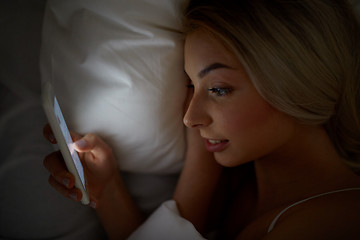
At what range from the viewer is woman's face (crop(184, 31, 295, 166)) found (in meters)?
0.65

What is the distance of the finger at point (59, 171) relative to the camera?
2.11ft

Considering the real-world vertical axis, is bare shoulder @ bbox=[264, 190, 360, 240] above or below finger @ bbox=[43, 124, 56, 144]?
above

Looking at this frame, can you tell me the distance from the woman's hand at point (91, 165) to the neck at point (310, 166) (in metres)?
0.57

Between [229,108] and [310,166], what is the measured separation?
32 centimetres

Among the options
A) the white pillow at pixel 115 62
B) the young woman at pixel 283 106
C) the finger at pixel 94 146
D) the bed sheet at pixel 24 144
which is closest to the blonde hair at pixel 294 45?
the young woman at pixel 283 106

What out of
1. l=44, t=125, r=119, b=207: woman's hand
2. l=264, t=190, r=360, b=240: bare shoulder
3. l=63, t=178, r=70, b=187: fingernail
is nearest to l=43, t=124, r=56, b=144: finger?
l=44, t=125, r=119, b=207: woman's hand

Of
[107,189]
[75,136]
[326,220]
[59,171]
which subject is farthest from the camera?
[107,189]

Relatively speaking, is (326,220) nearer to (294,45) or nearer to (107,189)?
(294,45)

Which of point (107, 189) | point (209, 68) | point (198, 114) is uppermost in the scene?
point (209, 68)

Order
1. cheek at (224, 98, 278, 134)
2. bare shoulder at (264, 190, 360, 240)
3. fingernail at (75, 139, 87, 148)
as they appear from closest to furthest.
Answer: bare shoulder at (264, 190, 360, 240)
cheek at (224, 98, 278, 134)
fingernail at (75, 139, 87, 148)

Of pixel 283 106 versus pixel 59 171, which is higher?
pixel 283 106

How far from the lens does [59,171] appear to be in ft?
2.26

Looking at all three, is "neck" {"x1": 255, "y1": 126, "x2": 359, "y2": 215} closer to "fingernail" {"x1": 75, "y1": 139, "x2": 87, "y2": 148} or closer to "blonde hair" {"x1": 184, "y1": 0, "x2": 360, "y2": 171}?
"blonde hair" {"x1": 184, "y1": 0, "x2": 360, "y2": 171}

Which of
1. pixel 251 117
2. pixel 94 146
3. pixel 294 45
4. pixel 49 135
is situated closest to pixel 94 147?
pixel 94 146
